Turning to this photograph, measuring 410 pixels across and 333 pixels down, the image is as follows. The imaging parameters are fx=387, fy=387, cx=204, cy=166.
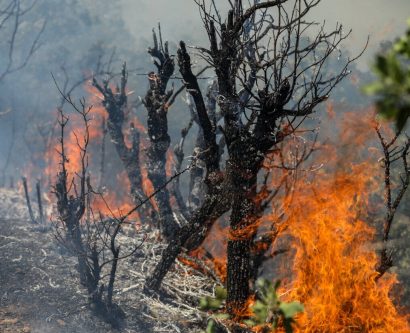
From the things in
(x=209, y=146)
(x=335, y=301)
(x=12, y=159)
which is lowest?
(x=335, y=301)

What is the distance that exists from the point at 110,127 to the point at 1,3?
938 inches

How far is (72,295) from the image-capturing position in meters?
8.95

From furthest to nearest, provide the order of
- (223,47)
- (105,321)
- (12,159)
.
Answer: (12,159) < (105,321) < (223,47)

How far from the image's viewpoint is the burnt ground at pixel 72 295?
25.6ft

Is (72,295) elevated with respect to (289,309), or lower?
elevated

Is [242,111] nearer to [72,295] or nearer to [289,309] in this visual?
[289,309]

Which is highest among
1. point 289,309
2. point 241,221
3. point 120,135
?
point 120,135

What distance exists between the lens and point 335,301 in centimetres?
720

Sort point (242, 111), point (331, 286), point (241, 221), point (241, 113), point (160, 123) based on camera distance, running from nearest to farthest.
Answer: point (241, 221) < point (241, 113) < point (242, 111) < point (331, 286) < point (160, 123)

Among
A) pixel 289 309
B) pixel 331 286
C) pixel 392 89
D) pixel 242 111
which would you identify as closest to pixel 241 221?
pixel 242 111

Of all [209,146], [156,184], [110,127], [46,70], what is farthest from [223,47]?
Answer: [46,70]

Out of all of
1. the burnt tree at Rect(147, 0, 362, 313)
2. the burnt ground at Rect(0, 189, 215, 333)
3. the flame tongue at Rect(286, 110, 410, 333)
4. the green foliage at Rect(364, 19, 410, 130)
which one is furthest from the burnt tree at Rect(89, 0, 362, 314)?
the green foliage at Rect(364, 19, 410, 130)

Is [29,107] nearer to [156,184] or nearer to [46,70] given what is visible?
[46,70]

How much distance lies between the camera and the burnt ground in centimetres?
779
